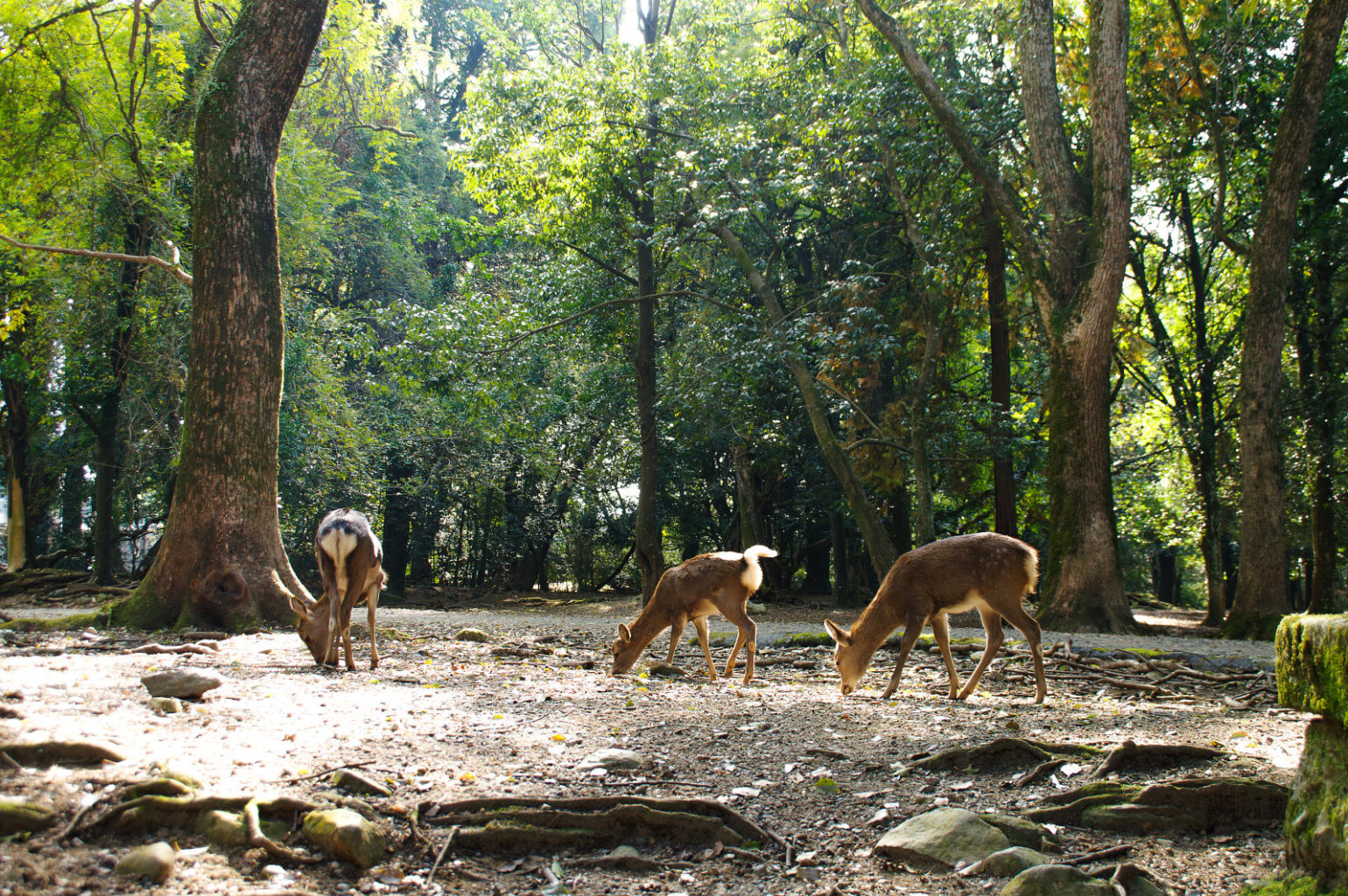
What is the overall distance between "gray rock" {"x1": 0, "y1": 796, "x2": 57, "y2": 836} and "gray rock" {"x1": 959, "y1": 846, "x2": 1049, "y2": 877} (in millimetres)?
3203

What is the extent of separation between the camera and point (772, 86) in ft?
53.0

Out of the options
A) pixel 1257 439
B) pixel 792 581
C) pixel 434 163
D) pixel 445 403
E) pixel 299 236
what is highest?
pixel 434 163

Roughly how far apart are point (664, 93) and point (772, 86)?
6.71ft

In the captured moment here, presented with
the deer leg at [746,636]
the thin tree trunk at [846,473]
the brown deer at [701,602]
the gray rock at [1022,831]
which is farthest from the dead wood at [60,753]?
the thin tree trunk at [846,473]

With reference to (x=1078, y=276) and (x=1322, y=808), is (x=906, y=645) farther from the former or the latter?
(x=1078, y=276)

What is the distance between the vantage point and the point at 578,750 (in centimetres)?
484

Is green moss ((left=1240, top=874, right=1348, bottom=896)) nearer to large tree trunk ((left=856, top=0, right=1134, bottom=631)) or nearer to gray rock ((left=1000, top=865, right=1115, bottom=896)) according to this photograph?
gray rock ((left=1000, top=865, right=1115, bottom=896))

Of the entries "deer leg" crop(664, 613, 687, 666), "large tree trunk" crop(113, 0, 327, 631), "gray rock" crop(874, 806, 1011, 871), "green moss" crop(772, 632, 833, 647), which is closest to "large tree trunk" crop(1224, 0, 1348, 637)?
"green moss" crop(772, 632, 833, 647)

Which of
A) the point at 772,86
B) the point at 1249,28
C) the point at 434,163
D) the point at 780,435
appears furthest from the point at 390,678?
the point at 434,163

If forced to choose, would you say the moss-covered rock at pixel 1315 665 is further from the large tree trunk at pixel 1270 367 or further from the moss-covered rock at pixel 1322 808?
the large tree trunk at pixel 1270 367

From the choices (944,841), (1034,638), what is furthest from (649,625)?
(944,841)

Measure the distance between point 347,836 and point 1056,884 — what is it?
8.10ft

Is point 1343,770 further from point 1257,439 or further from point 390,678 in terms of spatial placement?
point 1257,439

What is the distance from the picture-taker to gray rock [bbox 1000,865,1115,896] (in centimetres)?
294
